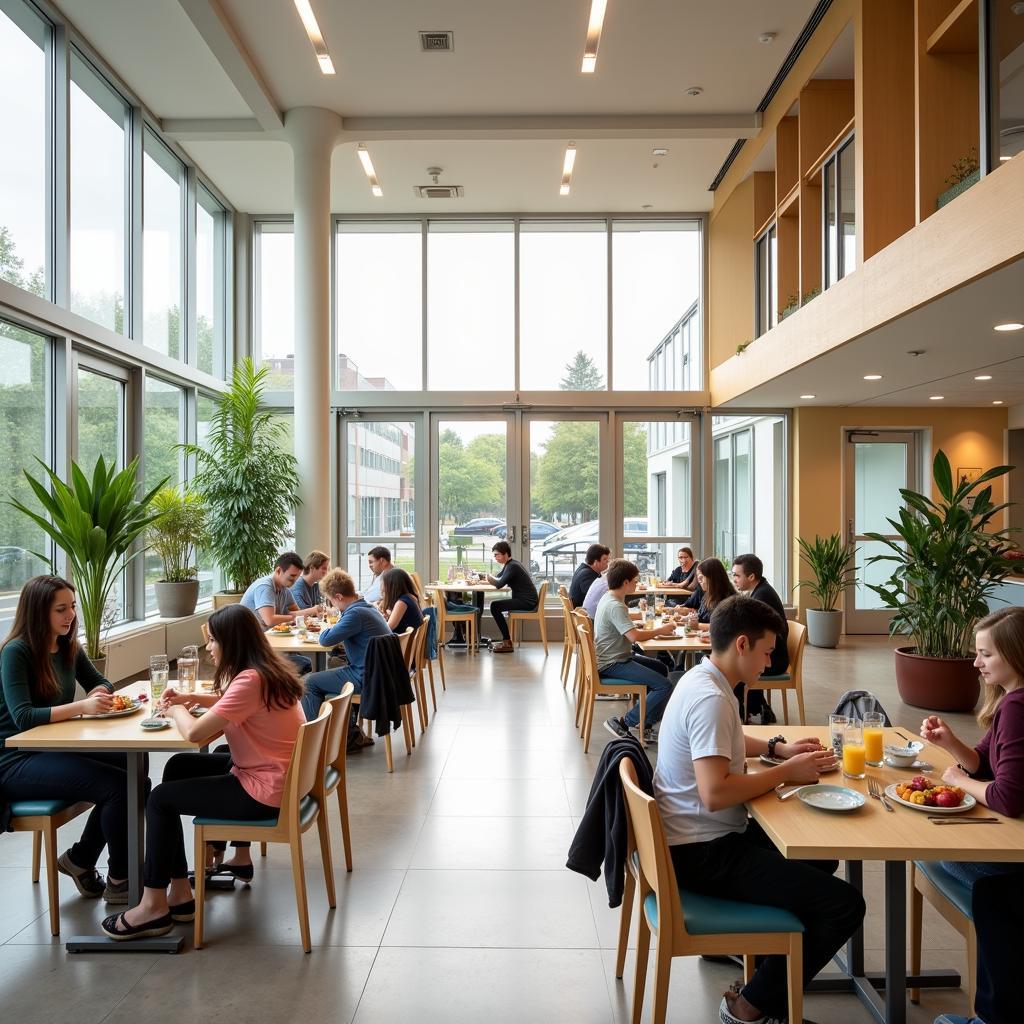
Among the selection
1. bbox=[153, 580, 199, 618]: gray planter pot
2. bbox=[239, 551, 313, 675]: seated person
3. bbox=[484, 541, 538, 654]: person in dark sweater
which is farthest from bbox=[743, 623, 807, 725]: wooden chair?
bbox=[153, 580, 199, 618]: gray planter pot

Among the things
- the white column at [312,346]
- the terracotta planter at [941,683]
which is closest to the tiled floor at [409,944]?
the terracotta planter at [941,683]

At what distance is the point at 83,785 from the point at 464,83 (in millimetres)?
6890

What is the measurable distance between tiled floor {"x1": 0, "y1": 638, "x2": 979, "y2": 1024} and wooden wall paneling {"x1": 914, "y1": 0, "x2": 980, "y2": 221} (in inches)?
166

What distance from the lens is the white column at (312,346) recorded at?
842 cm

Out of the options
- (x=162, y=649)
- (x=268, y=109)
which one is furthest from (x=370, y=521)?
(x=268, y=109)

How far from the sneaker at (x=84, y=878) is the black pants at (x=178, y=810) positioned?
455 millimetres

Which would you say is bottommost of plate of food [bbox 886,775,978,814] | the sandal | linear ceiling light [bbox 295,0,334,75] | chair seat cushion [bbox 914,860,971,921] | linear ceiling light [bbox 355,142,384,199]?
the sandal

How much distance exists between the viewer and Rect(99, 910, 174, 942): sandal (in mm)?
2932

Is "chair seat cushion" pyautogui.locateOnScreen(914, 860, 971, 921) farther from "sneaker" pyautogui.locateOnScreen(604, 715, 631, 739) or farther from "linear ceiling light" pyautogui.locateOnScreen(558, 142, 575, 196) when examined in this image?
"linear ceiling light" pyautogui.locateOnScreen(558, 142, 575, 196)

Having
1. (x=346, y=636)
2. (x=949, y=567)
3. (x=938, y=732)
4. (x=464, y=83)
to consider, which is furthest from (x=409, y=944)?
(x=464, y=83)

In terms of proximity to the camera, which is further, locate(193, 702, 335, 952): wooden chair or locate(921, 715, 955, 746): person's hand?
locate(193, 702, 335, 952): wooden chair

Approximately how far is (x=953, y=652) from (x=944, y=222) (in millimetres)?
3604

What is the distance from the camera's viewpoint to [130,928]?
2945 millimetres

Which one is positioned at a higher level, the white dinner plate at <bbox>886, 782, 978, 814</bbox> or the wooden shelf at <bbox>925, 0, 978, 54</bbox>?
the wooden shelf at <bbox>925, 0, 978, 54</bbox>
